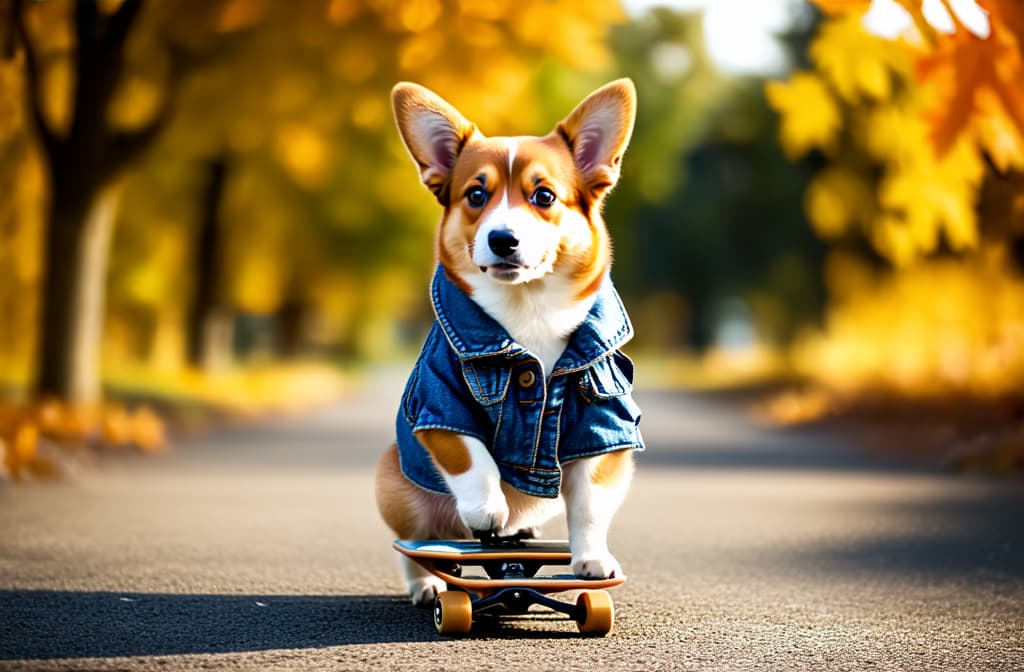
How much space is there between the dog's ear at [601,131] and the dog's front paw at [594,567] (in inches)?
48.6

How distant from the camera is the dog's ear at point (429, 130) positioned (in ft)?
→ 14.8

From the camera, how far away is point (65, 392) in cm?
1235

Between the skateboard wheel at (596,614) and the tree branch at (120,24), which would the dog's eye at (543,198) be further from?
the tree branch at (120,24)

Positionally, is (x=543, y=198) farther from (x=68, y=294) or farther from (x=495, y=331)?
(x=68, y=294)

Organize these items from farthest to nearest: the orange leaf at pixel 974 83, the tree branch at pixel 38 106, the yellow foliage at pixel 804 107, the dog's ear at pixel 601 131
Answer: the tree branch at pixel 38 106
the yellow foliage at pixel 804 107
the dog's ear at pixel 601 131
the orange leaf at pixel 974 83

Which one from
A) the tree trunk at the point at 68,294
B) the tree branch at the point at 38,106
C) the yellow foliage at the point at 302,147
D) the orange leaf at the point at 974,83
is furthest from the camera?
the yellow foliage at the point at 302,147

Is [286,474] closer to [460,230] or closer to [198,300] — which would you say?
[460,230]

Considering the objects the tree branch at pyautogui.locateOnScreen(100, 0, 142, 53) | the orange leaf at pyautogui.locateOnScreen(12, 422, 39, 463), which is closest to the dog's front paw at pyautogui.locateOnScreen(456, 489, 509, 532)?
the orange leaf at pyautogui.locateOnScreen(12, 422, 39, 463)

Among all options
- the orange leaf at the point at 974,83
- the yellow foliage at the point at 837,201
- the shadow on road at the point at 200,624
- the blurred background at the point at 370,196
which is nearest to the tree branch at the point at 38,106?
the blurred background at the point at 370,196

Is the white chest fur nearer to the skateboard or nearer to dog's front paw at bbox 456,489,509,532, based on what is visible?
dog's front paw at bbox 456,489,509,532

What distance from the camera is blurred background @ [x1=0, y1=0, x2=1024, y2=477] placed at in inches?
396

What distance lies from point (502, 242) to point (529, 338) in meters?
0.44

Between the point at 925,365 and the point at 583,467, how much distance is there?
12.2m

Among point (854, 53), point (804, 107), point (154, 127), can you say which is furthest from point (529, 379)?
point (154, 127)
